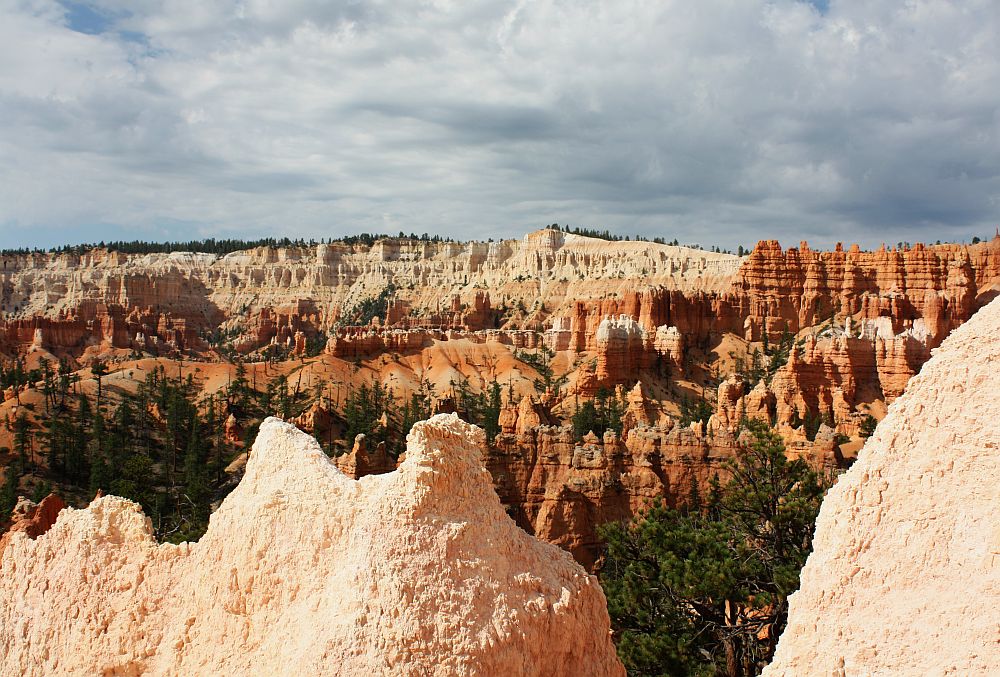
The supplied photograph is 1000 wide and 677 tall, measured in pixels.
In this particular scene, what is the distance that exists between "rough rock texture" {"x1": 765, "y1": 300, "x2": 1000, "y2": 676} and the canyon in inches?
912

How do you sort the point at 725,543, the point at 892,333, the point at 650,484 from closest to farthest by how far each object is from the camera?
the point at 725,543, the point at 650,484, the point at 892,333

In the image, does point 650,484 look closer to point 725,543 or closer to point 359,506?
point 725,543

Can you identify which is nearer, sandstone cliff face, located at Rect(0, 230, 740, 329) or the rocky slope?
the rocky slope

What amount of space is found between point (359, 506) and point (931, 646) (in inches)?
141

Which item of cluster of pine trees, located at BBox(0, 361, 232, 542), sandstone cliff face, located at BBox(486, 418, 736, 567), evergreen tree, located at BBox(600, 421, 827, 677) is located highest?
evergreen tree, located at BBox(600, 421, 827, 677)

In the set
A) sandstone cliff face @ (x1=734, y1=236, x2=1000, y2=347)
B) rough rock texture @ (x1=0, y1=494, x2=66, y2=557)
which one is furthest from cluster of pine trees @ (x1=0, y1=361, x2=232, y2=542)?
sandstone cliff face @ (x1=734, y1=236, x2=1000, y2=347)

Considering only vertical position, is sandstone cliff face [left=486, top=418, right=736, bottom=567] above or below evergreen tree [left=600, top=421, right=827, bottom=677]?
below

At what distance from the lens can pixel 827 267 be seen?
92500 mm

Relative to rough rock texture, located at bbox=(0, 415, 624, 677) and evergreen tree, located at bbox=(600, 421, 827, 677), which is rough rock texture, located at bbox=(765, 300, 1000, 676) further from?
evergreen tree, located at bbox=(600, 421, 827, 677)

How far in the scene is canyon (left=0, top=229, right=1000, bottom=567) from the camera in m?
30.3

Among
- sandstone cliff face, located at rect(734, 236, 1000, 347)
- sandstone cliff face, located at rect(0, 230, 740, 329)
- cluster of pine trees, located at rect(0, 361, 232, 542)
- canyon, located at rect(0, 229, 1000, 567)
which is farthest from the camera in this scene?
sandstone cliff face, located at rect(0, 230, 740, 329)

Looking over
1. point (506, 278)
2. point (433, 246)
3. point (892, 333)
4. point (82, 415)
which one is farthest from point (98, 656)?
point (433, 246)

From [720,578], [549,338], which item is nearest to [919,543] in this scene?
[720,578]

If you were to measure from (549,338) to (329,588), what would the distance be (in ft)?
287
